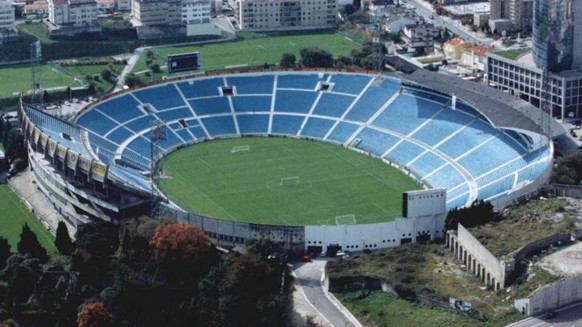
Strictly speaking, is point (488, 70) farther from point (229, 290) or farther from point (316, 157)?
point (229, 290)

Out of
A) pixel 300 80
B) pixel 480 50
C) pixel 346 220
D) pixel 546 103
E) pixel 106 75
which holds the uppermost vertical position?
pixel 480 50

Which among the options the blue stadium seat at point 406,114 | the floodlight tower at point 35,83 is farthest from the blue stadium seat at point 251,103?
the floodlight tower at point 35,83

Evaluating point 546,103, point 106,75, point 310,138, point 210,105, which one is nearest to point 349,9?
point 106,75

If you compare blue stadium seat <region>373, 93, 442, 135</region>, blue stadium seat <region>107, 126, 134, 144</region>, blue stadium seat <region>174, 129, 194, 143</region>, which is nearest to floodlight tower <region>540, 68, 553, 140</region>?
blue stadium seat <region>373, 93, 442, 135</region>

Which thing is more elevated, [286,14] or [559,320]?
[286,14]

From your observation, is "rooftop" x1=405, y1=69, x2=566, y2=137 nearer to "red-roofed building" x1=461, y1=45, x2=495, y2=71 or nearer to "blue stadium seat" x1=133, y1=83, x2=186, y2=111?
"red-roofed building" x1=461, y1=45, x2=495, y2=71

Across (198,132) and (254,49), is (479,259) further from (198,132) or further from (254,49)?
(254,49)

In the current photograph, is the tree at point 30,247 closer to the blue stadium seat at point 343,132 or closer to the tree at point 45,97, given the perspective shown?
the blue stadium seat at point 343,132
